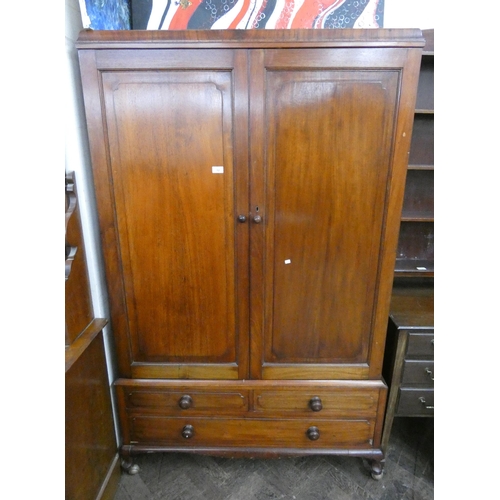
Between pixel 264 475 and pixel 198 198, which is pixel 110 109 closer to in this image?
pixel 198 198

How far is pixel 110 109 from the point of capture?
3.53ft

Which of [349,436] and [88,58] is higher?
[88,58]

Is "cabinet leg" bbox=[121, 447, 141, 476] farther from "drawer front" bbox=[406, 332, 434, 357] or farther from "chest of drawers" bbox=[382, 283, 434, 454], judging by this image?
"drawer front" bbox=[406, 332, 434, 357]

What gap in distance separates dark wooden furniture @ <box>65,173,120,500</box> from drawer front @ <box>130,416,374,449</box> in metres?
0.19

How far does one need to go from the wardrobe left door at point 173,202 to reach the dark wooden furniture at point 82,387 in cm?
9

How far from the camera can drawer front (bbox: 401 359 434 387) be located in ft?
4.44

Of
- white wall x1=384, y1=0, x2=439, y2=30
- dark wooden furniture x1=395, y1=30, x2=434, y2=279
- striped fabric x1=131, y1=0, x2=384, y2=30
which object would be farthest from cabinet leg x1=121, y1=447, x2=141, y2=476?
white wall x1=384, y1=0, x2=439, y2=30

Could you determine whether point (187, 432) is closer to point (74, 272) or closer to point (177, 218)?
point (74, 272)

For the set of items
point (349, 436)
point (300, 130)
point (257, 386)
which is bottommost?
point (349, 436)

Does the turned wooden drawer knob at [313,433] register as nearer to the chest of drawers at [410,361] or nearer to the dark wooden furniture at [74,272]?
the chest of drawers at [410,361]

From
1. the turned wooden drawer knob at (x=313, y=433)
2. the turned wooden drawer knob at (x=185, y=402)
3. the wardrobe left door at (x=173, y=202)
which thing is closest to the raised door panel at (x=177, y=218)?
the wardrobe left door at (x=173, y=202)
